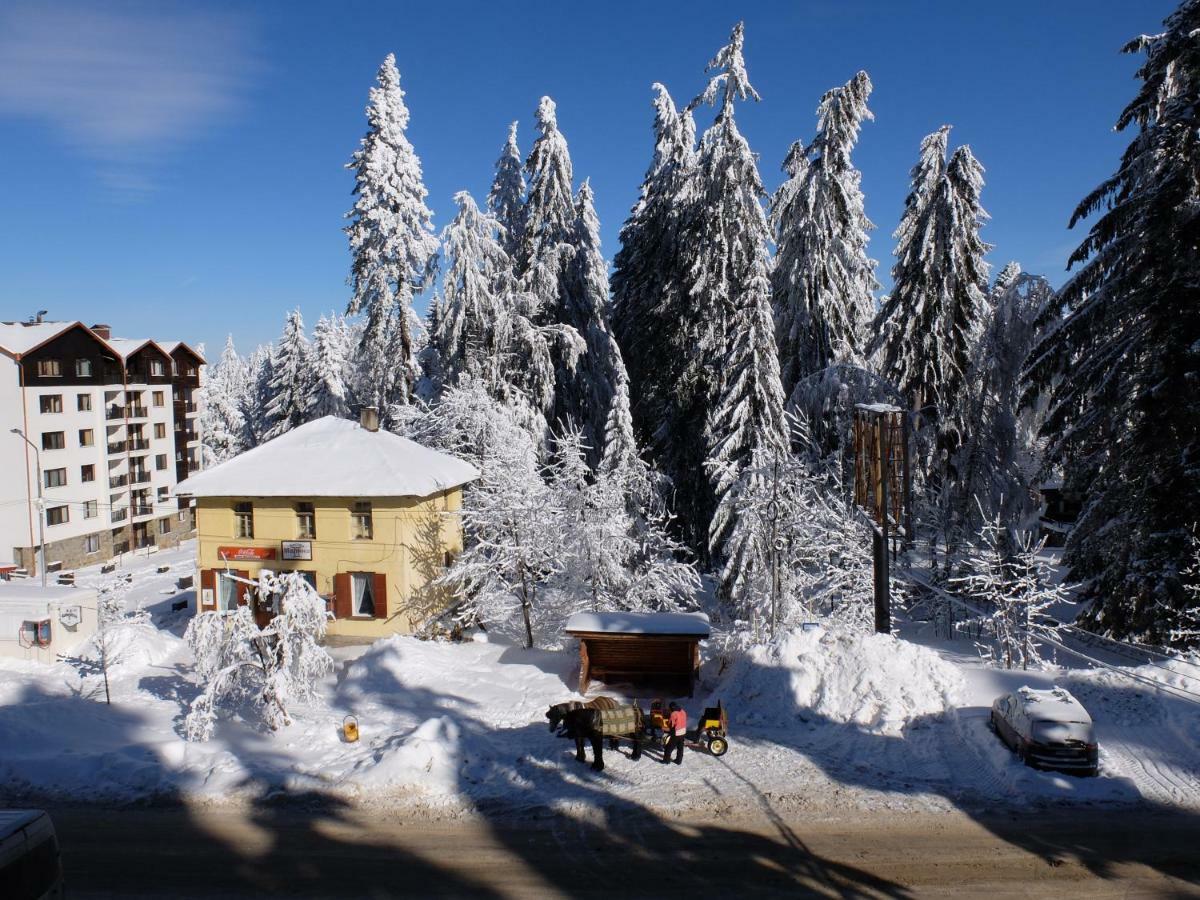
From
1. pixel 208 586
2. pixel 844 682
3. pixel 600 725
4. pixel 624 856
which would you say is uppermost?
pixel 208 586

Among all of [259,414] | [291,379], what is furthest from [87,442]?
[259,414]

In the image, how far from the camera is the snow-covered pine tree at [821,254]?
2786cm

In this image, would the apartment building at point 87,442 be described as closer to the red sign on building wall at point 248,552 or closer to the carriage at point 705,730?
the red sign on building wall at point 248,552

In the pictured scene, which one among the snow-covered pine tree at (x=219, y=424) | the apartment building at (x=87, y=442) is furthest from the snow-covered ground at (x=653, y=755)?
the snow-covered pine tree at (x=219, y=424)

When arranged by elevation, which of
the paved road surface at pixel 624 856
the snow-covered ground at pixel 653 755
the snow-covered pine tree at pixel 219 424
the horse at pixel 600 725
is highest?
the snow-covered pine tree at pixel 219 424

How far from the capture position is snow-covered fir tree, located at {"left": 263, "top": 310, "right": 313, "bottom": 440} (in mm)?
52812

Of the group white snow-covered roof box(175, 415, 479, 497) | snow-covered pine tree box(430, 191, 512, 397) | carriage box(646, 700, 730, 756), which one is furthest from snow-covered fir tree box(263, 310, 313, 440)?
carriage box(646, 700, 730, 756)

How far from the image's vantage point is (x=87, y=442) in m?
50.8

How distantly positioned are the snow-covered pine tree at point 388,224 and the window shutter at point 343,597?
11.9 meters

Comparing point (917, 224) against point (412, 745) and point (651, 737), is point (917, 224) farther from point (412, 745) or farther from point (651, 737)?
point (412, 745)

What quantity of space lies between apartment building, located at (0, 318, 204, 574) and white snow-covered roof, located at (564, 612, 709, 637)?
39.3 meters

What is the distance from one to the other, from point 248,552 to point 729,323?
18.5 meters

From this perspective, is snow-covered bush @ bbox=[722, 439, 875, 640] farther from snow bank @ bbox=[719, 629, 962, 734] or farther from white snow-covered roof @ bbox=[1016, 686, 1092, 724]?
white snow-covered roof @ bbox=[1016, 686, 1092, 724]

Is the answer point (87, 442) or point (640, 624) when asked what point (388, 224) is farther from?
point (87, 442)
